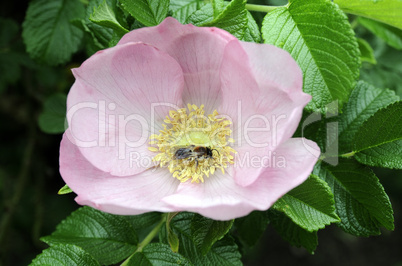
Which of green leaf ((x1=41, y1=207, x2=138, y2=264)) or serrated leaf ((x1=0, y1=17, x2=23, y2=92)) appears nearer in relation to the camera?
green leaf ((x1=41, y1=207, x2=138, y2=264))

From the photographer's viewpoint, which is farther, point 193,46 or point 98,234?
→ point 98,234

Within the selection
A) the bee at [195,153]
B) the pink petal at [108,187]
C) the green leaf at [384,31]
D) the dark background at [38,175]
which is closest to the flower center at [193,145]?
the bee at [195,153]

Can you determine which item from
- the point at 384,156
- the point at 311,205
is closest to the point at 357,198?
the point at 384,156

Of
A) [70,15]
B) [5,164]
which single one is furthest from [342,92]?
[5,164]

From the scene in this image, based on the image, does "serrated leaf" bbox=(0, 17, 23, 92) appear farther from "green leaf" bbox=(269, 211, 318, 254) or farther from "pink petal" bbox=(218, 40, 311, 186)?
"green leaf" bbox=(269, 211, 318, 254)

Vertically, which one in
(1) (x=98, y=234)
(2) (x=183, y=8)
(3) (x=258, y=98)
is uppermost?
(2) (x=183, y=8)

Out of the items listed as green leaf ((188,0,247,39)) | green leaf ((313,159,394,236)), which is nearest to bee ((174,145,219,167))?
green leaf ((313,159,394,236))

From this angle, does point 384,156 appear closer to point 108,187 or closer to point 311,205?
point 311,205
